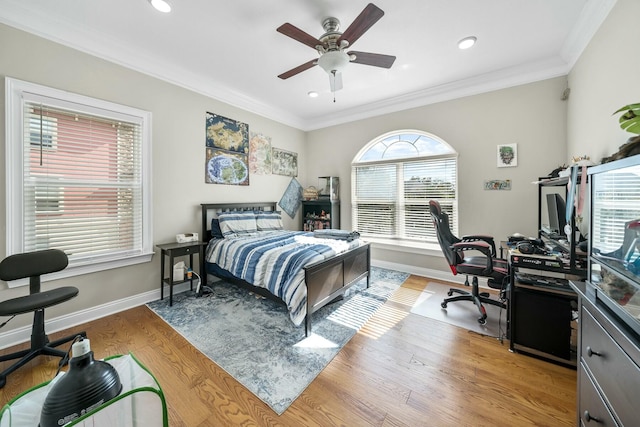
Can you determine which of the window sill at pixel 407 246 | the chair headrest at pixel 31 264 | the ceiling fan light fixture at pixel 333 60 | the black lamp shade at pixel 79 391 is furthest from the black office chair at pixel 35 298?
the window sill at pixel 407 246

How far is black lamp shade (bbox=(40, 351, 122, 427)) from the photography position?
0.77 m

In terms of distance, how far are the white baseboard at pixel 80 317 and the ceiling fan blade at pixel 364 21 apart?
3.64m

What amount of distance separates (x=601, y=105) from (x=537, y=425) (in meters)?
2.67

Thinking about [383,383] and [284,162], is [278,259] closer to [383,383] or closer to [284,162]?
A: [383,383]

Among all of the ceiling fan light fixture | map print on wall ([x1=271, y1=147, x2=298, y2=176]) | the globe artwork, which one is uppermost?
the ceiling fan light fixture

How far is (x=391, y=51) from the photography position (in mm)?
2793

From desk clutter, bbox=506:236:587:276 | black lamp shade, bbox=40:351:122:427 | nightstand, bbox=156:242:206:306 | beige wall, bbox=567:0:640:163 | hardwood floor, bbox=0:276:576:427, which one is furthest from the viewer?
nightstand, bbox=156:242:206:306

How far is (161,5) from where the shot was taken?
6.95 feet

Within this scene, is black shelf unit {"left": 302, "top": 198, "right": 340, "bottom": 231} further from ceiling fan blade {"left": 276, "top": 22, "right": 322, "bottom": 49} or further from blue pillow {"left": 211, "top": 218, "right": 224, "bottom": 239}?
ceiling fan blade {"left": 276, "top": 22, "right": 322, "bottom": 49}

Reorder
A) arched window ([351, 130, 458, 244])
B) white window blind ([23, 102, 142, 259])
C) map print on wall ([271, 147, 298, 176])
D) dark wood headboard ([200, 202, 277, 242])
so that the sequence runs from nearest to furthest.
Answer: white window blind ([23, 102, 142, 259])
dark wood headboard ([200, 202, 277, 242])
arched window ([351, 130, 458, 244])
map print on wall ([271, 147, 298, 176])

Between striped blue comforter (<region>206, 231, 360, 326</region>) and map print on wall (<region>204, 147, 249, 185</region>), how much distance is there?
104cm

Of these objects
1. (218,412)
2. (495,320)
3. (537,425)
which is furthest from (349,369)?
(495,320)

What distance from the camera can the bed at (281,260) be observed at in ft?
7.44

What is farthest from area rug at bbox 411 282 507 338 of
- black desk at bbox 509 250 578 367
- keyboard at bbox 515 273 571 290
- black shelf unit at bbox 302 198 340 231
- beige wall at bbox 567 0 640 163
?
black shelf unit at bbox 302 198 340 231
